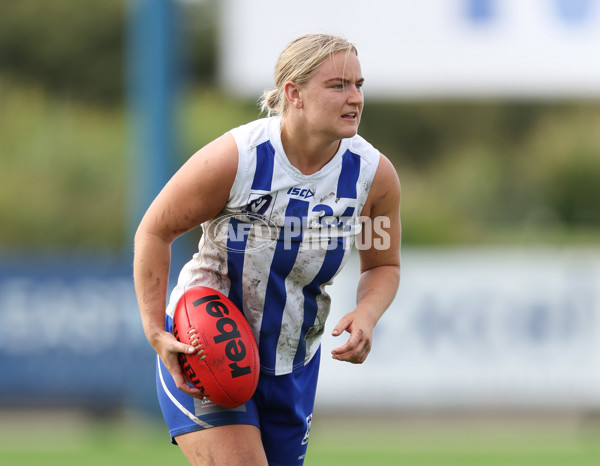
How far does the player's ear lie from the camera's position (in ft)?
10.4

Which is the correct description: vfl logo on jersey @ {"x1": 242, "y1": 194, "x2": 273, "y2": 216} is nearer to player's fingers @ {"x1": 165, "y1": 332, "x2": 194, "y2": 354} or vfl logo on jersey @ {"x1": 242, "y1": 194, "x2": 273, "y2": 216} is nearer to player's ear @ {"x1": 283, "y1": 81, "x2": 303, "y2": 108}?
player's ear @ {"x1": 283, "y1": 81, "x2": 303, "y2": 108}

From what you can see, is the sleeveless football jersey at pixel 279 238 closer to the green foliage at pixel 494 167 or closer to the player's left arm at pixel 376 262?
the player's left arm at pixel 376 262

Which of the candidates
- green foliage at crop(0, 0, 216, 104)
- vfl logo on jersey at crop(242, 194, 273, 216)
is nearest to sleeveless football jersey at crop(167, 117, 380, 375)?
vfl logo on jersey at crop(242, 194, 273, 216)

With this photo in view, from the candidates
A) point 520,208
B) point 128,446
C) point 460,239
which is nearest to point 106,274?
point 128,446

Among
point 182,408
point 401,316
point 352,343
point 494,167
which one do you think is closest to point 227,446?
point 182,408

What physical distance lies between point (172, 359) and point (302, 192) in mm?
651

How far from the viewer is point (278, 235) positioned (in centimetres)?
327

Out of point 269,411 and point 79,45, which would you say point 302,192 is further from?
point 79,45

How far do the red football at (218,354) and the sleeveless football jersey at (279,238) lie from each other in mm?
130

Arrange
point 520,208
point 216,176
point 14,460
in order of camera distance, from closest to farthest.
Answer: point 216,176
point 14,460
point 520,208

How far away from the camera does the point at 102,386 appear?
901 cm

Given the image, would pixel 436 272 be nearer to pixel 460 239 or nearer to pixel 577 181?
pixel 460 239

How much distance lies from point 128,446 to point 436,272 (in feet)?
9.83

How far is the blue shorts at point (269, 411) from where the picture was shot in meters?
3.29
